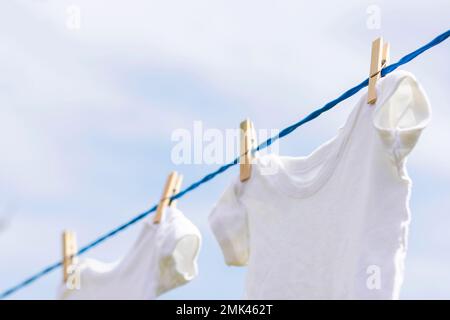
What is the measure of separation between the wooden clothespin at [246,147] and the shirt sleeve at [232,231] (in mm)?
107

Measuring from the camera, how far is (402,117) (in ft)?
8.46

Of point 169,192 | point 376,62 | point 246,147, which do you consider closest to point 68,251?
point 169,192

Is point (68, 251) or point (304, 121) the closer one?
point (304, 121)

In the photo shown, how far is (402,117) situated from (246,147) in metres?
0.79

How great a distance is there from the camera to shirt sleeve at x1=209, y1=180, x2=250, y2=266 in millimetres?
3107

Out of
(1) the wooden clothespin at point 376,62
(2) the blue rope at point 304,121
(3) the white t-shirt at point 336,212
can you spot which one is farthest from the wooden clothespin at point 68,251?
(1) the wooden clothespin at point 376,62

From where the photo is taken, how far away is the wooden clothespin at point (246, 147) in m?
3.18

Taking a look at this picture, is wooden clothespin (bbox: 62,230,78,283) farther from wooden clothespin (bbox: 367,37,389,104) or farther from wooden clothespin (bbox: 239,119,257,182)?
wooden clothespin (bbox: 367,37,389,104)

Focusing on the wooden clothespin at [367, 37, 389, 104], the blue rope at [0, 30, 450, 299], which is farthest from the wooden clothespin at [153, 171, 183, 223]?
the wooden clothespin at [367, 37, 389, 104]

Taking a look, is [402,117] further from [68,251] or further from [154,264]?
[68,251]

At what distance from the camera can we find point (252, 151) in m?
3.23

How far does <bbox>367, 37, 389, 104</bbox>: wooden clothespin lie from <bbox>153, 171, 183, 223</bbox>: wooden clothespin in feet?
4.23

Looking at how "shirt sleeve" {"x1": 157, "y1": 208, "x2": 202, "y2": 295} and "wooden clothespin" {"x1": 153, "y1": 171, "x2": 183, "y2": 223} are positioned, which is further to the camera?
"wooden clothespin" {"x1": 153, "y1": 171, "x2": 183, "y2": 223}

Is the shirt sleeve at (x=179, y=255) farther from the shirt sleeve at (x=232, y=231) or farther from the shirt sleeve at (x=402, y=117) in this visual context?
the shirt sleeve at (x=402, y=117)
